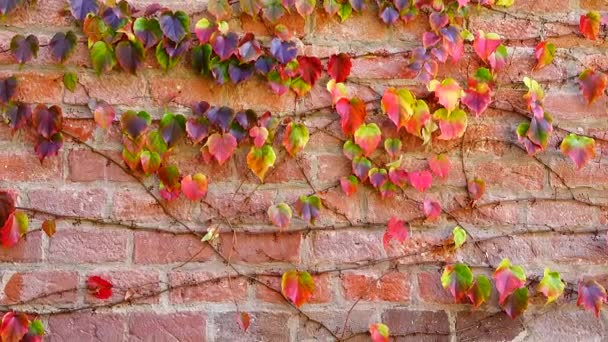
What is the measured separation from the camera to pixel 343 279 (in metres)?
1.53

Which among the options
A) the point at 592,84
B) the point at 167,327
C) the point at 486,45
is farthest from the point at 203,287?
the point at 592,84

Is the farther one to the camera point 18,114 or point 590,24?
point 590,24

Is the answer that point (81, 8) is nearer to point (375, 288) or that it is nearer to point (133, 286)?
point (133, 286)

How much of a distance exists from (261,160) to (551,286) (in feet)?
2.17

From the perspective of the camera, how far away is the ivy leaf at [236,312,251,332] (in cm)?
149

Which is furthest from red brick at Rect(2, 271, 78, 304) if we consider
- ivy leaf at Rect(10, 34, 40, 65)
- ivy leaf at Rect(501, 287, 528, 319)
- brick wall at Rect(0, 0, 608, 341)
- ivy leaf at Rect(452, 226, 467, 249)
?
ivy leaf at Rect(501, 287, 528, 319)

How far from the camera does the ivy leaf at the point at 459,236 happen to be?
1532mm

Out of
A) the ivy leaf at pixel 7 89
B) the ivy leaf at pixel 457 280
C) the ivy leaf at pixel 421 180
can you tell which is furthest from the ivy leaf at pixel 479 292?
the ivy leaf at pixel 7 89

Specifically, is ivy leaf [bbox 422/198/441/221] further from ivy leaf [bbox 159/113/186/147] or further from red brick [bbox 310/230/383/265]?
ivy leaf [bbox 159/113/186/147]

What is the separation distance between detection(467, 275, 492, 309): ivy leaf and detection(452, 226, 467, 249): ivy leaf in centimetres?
8

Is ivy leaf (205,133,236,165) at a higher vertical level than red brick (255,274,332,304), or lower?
higher

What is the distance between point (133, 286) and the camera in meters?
1.50

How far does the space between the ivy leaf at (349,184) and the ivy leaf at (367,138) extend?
0.06m

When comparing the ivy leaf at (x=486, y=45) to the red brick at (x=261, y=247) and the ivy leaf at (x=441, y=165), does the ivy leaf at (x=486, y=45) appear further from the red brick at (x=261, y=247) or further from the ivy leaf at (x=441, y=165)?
the red brick at (x=261, y=247)
